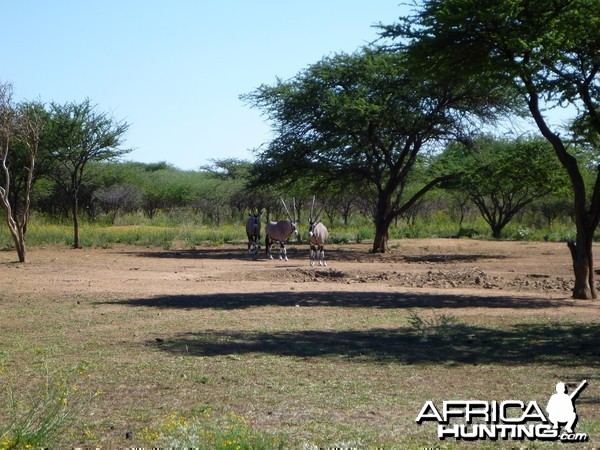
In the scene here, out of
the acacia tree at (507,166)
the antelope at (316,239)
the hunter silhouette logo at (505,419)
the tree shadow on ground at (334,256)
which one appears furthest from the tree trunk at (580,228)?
the acacia tree at (507,166)

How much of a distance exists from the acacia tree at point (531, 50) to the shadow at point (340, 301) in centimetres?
195

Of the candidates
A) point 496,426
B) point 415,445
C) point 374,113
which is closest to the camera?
point 415,445

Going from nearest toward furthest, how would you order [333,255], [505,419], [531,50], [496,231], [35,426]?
[35,426]
[505,419]
[531,50]
[333,255]
[496,231]

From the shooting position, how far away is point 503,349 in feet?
41.4

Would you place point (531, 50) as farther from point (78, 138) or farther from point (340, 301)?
point (78, 138)

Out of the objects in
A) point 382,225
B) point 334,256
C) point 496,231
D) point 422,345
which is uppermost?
point 382,225

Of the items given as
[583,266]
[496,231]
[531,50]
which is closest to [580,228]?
[583,266]

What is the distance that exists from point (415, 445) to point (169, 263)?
2577cm

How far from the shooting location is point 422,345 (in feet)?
42.3

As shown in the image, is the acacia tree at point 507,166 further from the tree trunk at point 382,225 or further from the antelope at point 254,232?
the antelope at point 254,232

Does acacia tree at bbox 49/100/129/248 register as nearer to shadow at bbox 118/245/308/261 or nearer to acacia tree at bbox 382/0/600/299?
shadow at bbox 118/245/308/261

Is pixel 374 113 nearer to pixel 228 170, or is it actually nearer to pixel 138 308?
pixel 138 308

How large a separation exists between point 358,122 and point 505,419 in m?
28.8

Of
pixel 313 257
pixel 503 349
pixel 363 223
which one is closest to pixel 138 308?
pixel 503 349
